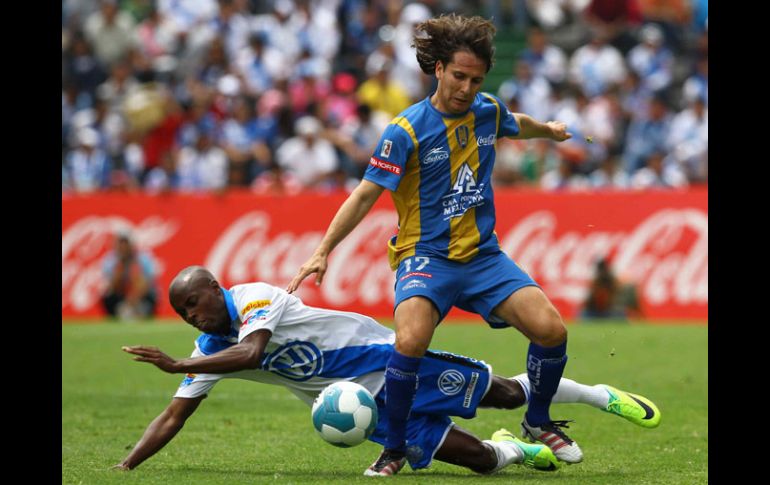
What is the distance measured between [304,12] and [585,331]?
981 centimetres

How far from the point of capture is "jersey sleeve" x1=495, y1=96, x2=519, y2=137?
8484mm

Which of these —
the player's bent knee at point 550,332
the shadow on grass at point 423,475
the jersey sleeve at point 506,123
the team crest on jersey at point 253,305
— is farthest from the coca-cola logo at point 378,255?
the team crest on jersey at point 253,305

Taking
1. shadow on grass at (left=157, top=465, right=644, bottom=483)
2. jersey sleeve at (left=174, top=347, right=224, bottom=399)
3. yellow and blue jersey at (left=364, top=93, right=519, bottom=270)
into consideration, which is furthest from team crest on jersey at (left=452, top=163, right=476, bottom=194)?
jersey sleeve at (left=174, top=347, right=224, bottom=399)

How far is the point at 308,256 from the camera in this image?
65.7ft

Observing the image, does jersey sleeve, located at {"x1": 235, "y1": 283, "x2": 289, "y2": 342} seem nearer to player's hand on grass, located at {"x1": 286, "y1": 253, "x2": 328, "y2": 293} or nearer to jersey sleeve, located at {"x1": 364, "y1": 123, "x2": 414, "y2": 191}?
player's hand on grass, located at {"x1": 286, "y1": 253, "x2": 328, "y2": 293}

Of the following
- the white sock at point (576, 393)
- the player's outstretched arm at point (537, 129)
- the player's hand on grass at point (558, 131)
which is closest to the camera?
the white sock at point (576, 393)

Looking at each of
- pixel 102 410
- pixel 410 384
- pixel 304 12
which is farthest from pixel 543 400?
pixel 304 12

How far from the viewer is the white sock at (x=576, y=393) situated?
862 cm

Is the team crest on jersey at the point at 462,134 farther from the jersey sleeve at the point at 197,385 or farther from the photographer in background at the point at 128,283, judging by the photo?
the photographer in background at the point at 128,283

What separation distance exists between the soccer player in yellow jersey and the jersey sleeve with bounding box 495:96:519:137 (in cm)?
9

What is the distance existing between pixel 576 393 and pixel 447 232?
1454mm

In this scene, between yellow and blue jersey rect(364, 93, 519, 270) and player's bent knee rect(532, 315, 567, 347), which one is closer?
player's bent knee rect(532, 315, 567, 347)

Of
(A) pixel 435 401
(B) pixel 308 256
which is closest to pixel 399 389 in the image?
(A) pixel 435 401

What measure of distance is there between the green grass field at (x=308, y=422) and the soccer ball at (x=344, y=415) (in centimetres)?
28
